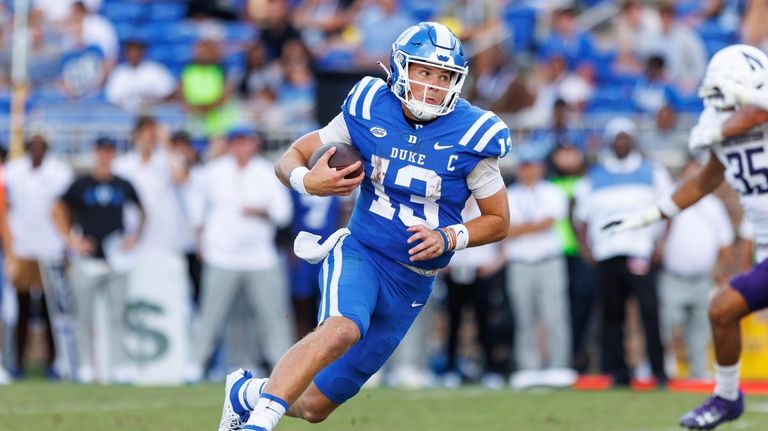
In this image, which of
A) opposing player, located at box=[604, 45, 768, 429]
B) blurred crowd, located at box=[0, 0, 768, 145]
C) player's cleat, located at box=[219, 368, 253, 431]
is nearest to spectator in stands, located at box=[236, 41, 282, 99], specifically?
blurred crowd, located at box=[0, 0, 768, 145]

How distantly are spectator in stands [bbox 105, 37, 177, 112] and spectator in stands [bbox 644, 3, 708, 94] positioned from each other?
187 inches

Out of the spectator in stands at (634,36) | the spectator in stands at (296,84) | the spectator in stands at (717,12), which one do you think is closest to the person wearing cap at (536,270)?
the spectator in stands at (296,84)

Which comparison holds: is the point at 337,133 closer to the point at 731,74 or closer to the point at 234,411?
the point at 234,411

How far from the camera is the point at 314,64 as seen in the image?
43.1 ft

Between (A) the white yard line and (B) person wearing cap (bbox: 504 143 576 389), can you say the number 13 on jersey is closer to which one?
(A) the white yard line

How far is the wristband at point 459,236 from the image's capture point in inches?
221

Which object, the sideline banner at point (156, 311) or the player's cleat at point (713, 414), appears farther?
the sideline banner at point (156, 311)

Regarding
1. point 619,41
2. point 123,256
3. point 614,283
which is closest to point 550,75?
point 619,41

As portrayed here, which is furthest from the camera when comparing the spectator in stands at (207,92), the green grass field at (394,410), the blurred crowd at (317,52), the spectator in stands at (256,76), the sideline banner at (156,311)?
the spectator in stands at (256,76)

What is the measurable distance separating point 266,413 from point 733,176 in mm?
3009

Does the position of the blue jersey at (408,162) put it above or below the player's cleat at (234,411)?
above

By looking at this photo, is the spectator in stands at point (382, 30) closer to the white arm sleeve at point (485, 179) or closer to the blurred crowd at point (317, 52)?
the blurred crowd at point (317, 52)

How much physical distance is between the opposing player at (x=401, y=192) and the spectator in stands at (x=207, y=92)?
7059 millimetres

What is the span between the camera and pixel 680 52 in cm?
1412
